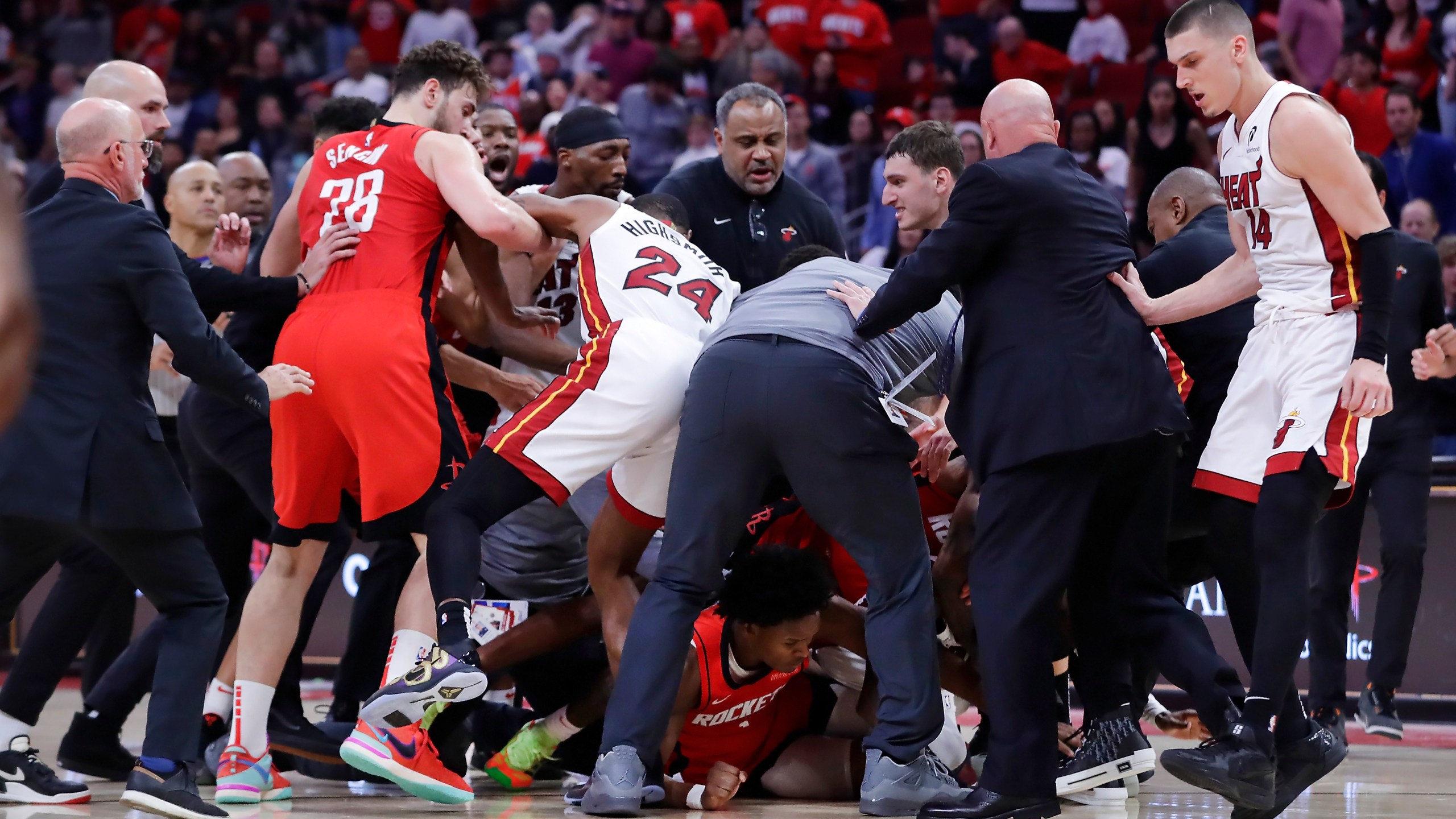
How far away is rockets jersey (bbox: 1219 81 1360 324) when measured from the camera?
407 centimetres

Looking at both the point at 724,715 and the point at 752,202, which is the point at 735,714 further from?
the point at 752,202

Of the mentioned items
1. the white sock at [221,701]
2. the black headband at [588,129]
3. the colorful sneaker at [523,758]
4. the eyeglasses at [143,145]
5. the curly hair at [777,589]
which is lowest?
the colorful sneaker at [523,758]

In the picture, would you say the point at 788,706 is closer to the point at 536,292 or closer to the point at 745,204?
the point at 536,292

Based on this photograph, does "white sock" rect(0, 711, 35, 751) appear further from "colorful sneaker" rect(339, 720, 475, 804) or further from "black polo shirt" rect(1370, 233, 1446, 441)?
→ "black polo shirt" rect(1370, 233, 1446, 441)

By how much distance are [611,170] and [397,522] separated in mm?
2109

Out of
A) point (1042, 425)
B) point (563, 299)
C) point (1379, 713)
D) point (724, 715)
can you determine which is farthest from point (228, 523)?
point (1379, 713)

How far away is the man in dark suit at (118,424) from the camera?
13.5 feet

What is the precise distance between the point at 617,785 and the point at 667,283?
5.46 feet

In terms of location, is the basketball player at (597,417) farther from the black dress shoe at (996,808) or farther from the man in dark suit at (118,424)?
the black dress shoe at (996,808)

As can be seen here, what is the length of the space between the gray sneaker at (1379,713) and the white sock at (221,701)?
4818mm

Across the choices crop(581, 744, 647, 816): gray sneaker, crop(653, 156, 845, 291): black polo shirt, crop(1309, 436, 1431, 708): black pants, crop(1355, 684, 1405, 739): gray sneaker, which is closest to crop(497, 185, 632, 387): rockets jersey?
crop(653, 156, 845, 291): black polo shirt

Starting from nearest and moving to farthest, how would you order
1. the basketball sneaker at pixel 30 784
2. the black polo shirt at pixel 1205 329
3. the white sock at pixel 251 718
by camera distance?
the basketball sneaker at pixel 30 784, the white sock at pixel 251 718, the black polo shirt at pixel 1205 329

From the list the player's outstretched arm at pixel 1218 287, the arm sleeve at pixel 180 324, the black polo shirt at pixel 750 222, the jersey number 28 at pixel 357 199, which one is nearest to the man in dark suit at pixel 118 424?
the arm sleeve at pixel 180 324

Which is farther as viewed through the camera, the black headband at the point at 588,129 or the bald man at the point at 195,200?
the bald man at the point at 195,200
